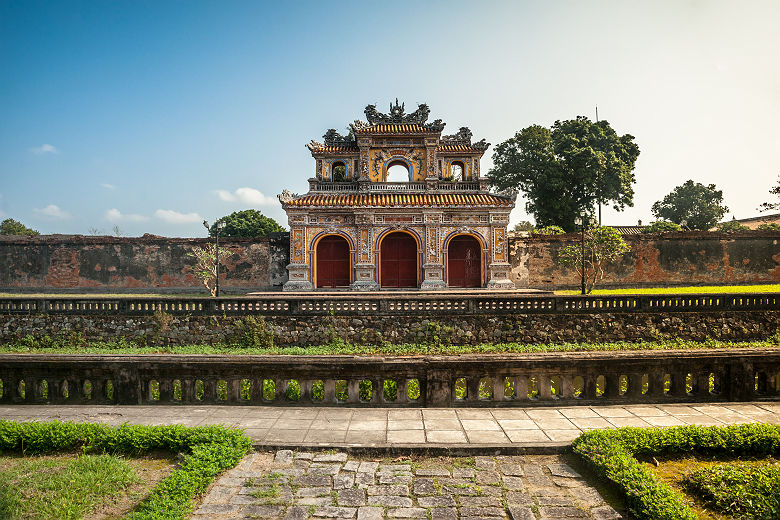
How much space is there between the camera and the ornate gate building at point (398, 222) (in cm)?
2081

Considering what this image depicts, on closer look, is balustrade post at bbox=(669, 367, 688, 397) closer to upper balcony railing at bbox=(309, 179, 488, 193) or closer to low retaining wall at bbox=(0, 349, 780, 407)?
low retaining wall at bbox=(0, 349, 780, 407)

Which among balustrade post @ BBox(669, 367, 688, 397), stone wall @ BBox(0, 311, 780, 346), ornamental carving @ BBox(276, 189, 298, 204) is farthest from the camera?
ornamental carving @ BBox(276, 189, 298, 204)

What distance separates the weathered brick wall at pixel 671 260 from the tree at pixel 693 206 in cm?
2261

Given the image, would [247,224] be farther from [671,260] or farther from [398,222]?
[671,260]

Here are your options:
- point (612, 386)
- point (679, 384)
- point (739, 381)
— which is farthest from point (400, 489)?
point (739, 381)

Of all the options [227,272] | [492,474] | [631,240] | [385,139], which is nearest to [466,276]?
[385,139]

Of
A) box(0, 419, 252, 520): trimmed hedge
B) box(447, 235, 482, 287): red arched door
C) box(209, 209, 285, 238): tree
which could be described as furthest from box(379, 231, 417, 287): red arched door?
box(209, 209, 285, 238): tree

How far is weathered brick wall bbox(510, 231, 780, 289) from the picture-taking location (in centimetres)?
2422

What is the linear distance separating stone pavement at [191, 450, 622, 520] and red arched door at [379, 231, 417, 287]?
17217mm

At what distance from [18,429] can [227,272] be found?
20.6 m

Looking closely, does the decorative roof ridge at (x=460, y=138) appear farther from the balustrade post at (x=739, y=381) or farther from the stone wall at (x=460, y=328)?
the balustrade post at (x=739, y=381)

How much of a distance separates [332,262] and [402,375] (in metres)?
16.3

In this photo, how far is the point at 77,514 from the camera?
312 centimetres

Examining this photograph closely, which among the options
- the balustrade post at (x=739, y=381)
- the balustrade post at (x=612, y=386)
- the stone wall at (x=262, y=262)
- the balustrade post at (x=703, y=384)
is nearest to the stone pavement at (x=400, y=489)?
the balustrade post at (x=612, y=386)
